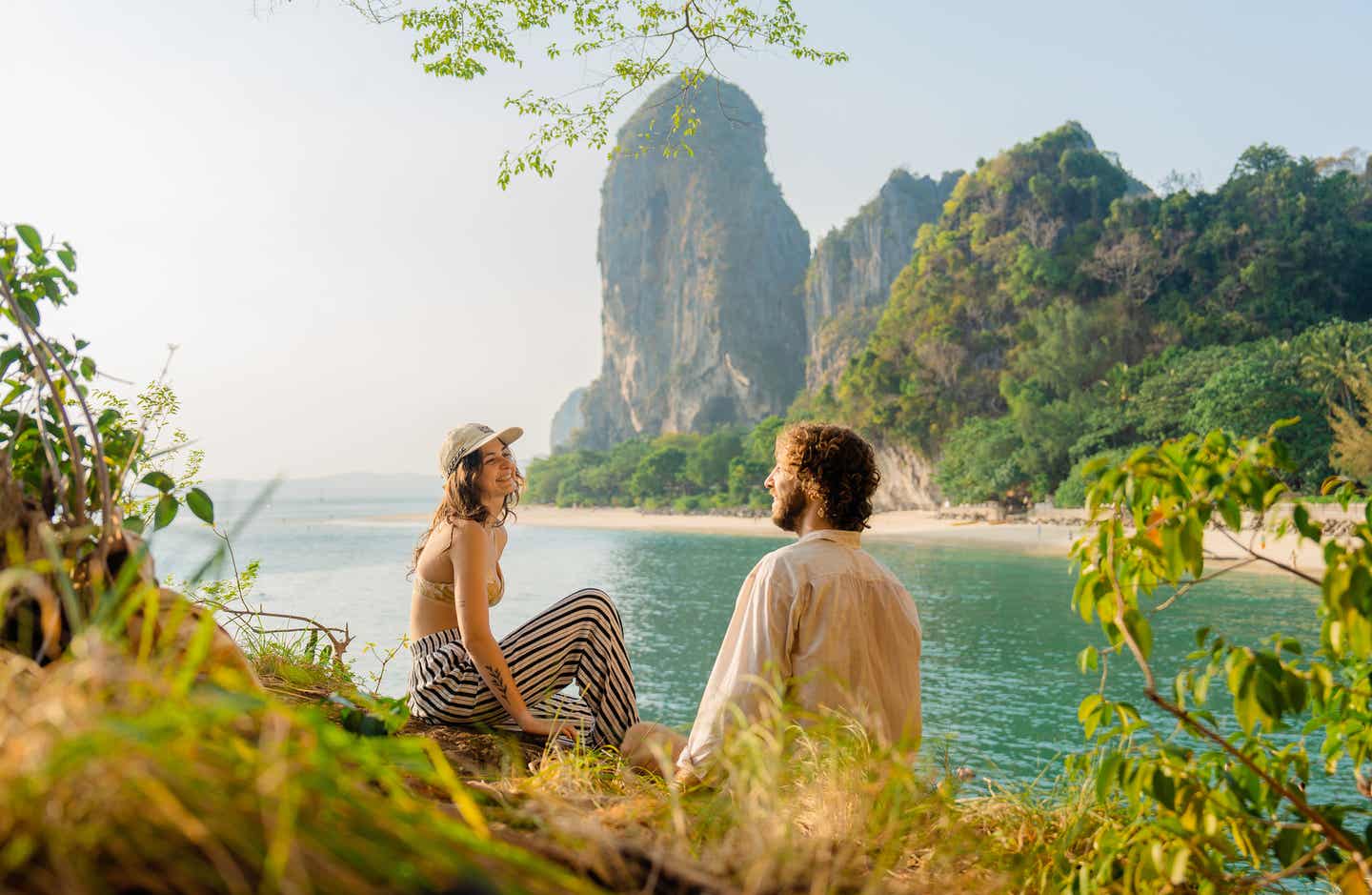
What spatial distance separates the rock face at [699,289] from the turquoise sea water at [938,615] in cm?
5101

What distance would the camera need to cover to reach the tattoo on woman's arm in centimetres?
250

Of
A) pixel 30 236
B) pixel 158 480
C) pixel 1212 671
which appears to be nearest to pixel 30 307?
pixel 30 236

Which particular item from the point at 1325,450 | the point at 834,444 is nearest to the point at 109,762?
the point at 834,444

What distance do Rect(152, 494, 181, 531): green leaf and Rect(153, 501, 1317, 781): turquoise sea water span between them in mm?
29

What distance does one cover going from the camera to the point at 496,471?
2.66 meters

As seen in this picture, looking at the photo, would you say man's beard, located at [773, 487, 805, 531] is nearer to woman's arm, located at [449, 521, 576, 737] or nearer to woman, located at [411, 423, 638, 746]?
woman, located at [411, 423, 638, 746]

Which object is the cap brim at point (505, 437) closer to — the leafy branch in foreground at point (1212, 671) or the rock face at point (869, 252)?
the leafy branch in foreground at point (1212, 671)

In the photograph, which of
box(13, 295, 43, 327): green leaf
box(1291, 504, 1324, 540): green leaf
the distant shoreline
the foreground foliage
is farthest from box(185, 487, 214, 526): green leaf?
the distant shoreline

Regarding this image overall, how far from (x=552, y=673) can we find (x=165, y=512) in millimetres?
1294

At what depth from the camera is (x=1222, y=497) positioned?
3.94ft

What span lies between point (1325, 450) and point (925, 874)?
2854 cm

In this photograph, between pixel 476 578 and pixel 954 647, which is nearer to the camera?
pixel 476 578

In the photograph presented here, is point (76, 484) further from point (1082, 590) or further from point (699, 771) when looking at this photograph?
point (1082, 590)

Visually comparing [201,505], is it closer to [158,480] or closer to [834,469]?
[158,480]
